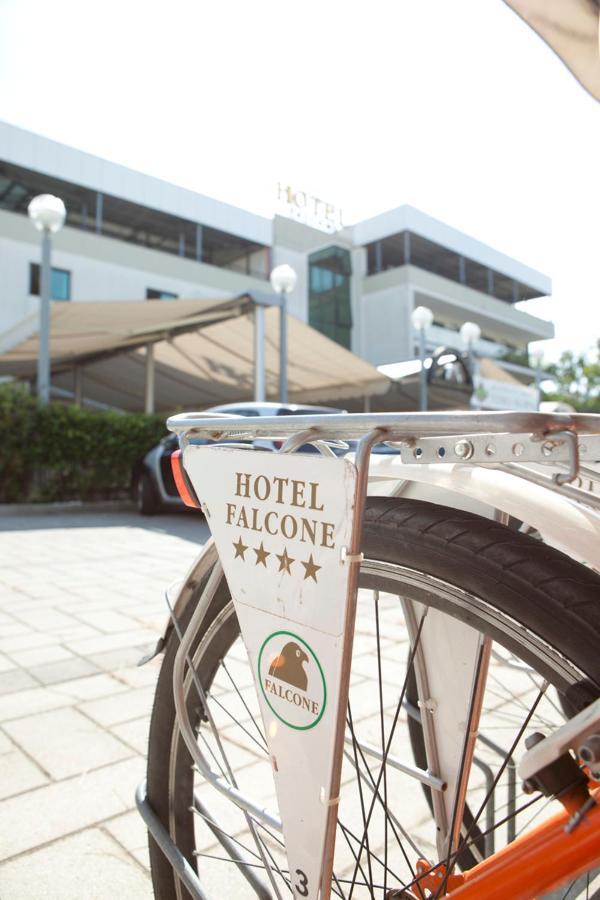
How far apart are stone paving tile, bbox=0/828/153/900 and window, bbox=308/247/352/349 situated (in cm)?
3156

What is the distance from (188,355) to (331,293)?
19.8 meters

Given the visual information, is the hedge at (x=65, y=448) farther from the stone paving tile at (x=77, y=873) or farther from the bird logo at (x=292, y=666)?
the bird logo at (x=292, y=666)

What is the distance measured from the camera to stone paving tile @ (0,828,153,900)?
5.04ft

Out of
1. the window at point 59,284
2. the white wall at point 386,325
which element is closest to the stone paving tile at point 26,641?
the window at point 59,284

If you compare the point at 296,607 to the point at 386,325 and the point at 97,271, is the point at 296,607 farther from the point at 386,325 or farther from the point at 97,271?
the point at 386,325

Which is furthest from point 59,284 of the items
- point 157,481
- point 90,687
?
point 90,687

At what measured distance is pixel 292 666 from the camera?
3.05 ft

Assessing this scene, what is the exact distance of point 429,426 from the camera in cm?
80

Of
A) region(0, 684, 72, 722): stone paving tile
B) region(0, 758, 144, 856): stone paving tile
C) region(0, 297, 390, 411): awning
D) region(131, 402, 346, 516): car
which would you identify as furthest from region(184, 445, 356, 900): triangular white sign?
region(0, 297, 390, 411): awning

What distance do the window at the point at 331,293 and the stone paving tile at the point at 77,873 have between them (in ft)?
104

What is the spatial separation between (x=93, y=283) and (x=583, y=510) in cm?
2463

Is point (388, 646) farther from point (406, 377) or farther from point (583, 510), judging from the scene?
point (406, 377)

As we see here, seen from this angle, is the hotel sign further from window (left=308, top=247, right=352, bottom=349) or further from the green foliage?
the green foliage

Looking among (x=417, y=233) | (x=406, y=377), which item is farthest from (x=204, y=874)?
(x=417, y=233)
